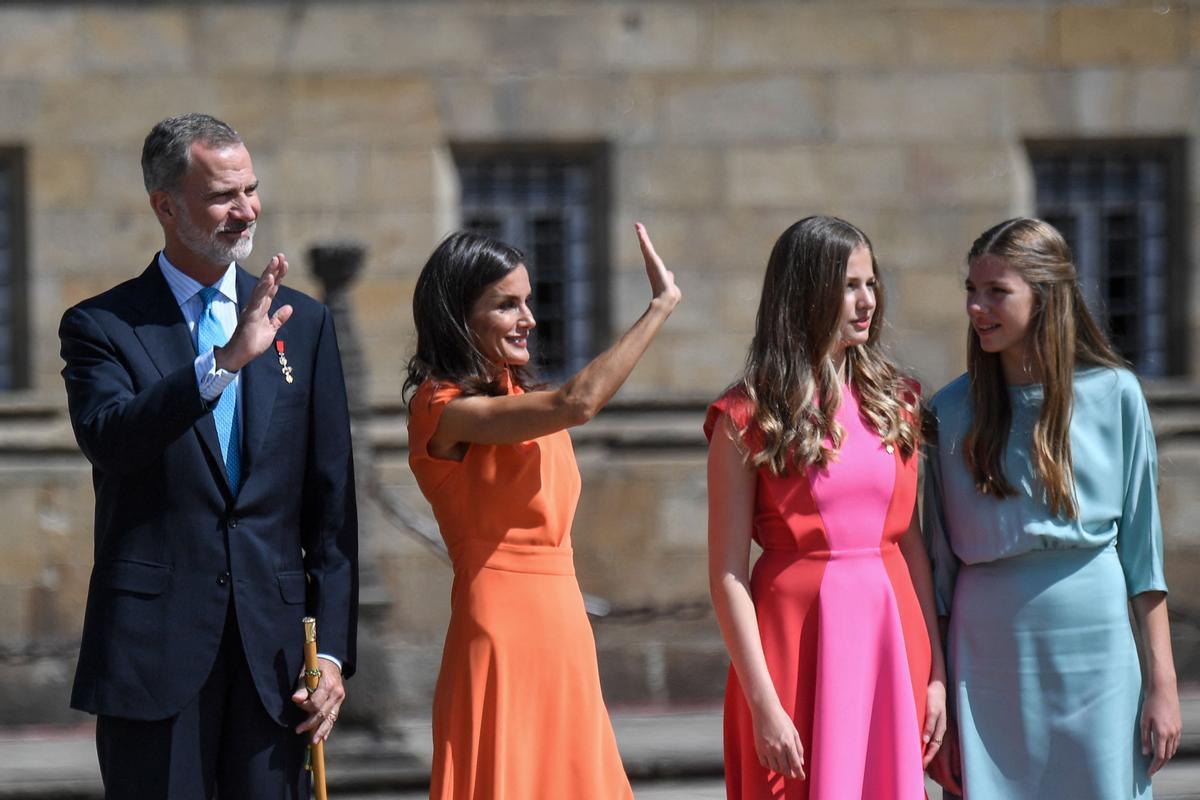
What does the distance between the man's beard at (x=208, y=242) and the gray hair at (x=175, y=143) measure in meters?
0.07

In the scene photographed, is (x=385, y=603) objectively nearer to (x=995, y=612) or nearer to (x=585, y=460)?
(x=585, y=460)

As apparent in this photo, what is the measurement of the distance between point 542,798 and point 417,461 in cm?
82

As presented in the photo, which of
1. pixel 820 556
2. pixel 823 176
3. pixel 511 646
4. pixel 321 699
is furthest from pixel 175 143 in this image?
pixel 823 176

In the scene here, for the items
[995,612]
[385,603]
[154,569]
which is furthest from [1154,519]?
[385,603]

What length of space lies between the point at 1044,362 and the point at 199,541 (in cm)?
194

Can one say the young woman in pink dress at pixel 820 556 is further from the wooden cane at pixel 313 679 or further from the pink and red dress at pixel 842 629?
the wooden cane at pixel 313 679

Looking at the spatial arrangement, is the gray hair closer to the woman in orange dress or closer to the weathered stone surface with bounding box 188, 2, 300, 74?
the woman in orange dress

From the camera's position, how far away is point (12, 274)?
445 inches

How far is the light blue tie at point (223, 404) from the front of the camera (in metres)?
3.97

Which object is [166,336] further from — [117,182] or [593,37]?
[593,37]

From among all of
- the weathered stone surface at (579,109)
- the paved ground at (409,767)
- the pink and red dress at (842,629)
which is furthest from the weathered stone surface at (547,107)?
the pink and red dress at (842,629)

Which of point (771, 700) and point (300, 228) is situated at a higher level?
point (300, 228)

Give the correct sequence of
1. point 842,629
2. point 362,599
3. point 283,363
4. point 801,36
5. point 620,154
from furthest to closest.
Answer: point 801,36 < point 620,154 < point 362,599 < point 842,629 < point 283,363

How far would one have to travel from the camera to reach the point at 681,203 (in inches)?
443
